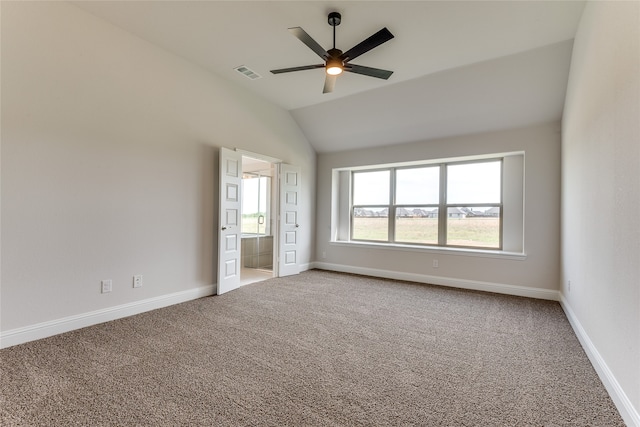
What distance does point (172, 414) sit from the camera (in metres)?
1.60

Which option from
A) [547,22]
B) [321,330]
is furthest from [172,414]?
[547,22]

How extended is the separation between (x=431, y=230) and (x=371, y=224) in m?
1.20

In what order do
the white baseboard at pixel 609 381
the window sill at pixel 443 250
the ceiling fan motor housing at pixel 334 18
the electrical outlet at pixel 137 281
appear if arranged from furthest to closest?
the window sill at pixel 443 250, the electrical outlet at pixel 137 281, the ceiling fan motor housing at pixel 334 18, the white baseboard at pixel 609 381

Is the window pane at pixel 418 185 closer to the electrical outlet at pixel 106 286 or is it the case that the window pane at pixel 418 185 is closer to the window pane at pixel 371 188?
the window pane at pixel 371 188

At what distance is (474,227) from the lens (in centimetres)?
477

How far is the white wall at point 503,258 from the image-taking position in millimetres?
3914

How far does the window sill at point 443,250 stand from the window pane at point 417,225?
263 mm

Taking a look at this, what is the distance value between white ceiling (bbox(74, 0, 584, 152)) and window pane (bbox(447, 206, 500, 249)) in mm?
1344

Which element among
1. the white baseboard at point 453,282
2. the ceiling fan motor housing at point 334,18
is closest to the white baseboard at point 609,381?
the white baseboard at point 453,282

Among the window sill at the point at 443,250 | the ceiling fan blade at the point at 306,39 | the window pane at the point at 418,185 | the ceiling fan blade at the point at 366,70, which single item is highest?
the ceiling fan blade at the point at 306,39

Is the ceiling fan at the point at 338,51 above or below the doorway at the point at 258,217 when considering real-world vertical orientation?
above

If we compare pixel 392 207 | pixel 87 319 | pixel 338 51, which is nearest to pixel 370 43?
pixel 338 51

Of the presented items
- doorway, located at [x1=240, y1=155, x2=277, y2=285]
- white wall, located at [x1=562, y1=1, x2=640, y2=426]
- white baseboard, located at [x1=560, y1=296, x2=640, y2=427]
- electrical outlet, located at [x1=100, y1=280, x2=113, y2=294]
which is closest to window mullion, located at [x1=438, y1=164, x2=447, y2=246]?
white wall, located at [x1=562, y1=1, x2=640, y2=426]

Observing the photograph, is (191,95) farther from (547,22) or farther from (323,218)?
(547,22)
